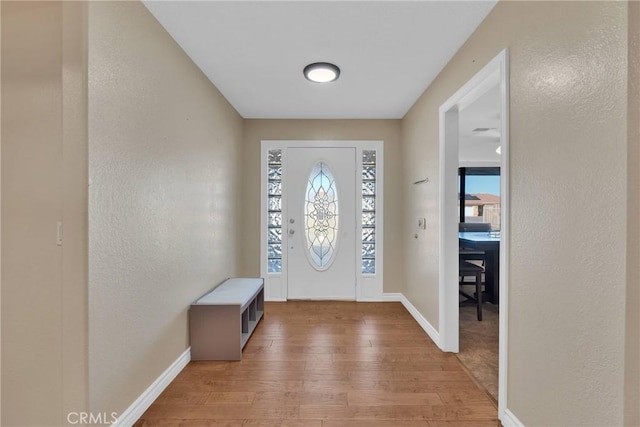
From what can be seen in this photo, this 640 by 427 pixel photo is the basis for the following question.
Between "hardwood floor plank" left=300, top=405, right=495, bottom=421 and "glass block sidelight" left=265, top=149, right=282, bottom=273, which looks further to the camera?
"glass block sidelight" left=265, top=149, right=282, bottom=273

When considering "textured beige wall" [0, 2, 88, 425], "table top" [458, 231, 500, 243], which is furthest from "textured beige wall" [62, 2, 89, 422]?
"table top" [458, 231, 500, 243]

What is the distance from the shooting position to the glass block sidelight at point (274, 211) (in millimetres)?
3865

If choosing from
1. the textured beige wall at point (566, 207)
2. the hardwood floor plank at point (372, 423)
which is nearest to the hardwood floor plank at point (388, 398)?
the hardwood floor plank at point (372, 423)

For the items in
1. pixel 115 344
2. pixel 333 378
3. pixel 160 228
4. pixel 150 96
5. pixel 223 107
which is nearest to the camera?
pixel 115 344

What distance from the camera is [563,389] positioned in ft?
4.02

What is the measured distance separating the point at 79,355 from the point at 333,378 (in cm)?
149

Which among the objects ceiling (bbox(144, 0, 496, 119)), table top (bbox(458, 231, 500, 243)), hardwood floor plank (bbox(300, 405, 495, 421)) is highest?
ceiling (bbox(144, 0, 496, 119))

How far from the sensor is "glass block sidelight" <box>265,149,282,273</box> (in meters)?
3.87

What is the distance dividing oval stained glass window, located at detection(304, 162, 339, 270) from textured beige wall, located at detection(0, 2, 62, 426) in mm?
2728

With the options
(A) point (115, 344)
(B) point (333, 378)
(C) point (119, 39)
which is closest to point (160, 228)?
(A) point (115, 344)

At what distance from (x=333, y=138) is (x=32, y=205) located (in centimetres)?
305

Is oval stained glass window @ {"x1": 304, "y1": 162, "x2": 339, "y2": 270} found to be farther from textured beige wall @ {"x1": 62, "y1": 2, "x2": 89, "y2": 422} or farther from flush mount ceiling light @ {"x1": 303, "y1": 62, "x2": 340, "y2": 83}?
textured beige wall @ {"x1": 62, "y1": 2, "x2": 89, "y2": 422}

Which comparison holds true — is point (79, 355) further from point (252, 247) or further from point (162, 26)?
point (252, 247)

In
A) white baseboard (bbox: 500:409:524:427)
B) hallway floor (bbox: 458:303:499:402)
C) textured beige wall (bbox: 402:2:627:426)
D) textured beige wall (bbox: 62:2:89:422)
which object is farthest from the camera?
hallway floor (bbox: 458:303:499:402)
